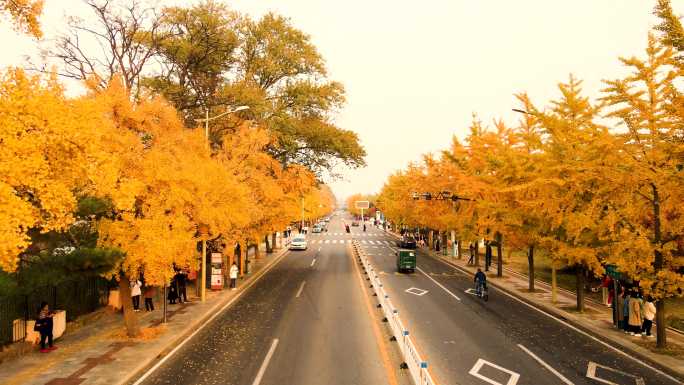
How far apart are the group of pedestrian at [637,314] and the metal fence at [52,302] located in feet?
70.5

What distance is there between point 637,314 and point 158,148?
18762 mm

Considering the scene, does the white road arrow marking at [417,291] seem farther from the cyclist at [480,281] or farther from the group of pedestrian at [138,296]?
the group of pedestrian at [138,296]

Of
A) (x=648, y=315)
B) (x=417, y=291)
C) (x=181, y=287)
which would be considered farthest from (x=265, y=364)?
(x=417, y=291)

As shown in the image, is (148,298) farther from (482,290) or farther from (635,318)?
(635,318)

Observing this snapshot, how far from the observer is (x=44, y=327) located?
14.2m

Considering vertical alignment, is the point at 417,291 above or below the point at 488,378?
below

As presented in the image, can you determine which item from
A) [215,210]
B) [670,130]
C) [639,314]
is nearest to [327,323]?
[215,210]

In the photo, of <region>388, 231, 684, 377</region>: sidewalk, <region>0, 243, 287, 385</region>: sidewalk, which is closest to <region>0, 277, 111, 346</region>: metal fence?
<region>0, 243, 287, 385</region>: sidewalk

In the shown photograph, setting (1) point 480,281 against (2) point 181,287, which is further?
(1) point 480,281

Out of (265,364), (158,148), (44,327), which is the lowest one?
(265,364)

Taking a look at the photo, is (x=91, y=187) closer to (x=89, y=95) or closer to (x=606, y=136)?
(x=89, y=95)

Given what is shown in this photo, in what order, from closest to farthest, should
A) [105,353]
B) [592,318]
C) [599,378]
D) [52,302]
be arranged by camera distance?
[599,378], [105,353], [52,302], [592,318]

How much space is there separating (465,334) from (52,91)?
1486 cm

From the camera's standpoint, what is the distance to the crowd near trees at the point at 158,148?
30.1 ft
